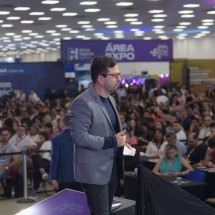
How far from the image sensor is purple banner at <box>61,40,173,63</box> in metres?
22.5

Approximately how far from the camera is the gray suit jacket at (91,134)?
3898 millimetres

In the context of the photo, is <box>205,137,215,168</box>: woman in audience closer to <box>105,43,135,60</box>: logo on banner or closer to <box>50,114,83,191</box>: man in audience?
<box>50,114,83,191</box>: man in audience

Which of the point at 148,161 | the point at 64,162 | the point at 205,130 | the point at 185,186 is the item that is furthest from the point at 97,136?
the point at 205,130

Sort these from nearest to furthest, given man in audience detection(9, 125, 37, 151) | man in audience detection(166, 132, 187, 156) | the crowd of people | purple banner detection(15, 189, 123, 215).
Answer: purple banner detection(15, 189, 123, 215) < the crowd of people < man in audience detection(166, 132, 187, 156) < man in audience detection(9, 125, 37, 151)

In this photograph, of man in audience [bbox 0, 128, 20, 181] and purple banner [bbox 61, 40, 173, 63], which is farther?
purple banner [bbox 61, 40, 173, 63]

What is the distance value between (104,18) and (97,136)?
21.4 metres

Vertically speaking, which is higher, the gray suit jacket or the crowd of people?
the gray suit jacket

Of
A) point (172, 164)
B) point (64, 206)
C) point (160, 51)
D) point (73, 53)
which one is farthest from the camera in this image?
point (160, 51)

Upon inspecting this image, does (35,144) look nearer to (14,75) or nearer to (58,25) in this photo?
(14,75)

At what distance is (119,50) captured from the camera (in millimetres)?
23188

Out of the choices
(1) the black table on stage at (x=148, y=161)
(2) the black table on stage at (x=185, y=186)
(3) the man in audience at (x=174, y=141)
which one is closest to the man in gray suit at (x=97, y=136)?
(2) the black table on stage at (x=185, y=186)

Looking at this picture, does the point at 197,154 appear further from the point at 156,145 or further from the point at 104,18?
the point at 104,18

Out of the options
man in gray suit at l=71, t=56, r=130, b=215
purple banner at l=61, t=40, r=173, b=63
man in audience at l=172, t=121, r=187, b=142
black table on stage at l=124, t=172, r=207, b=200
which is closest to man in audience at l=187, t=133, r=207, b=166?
black table on stage at l=124, t=172, r=207, b=200

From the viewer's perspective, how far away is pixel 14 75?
2595 cm
